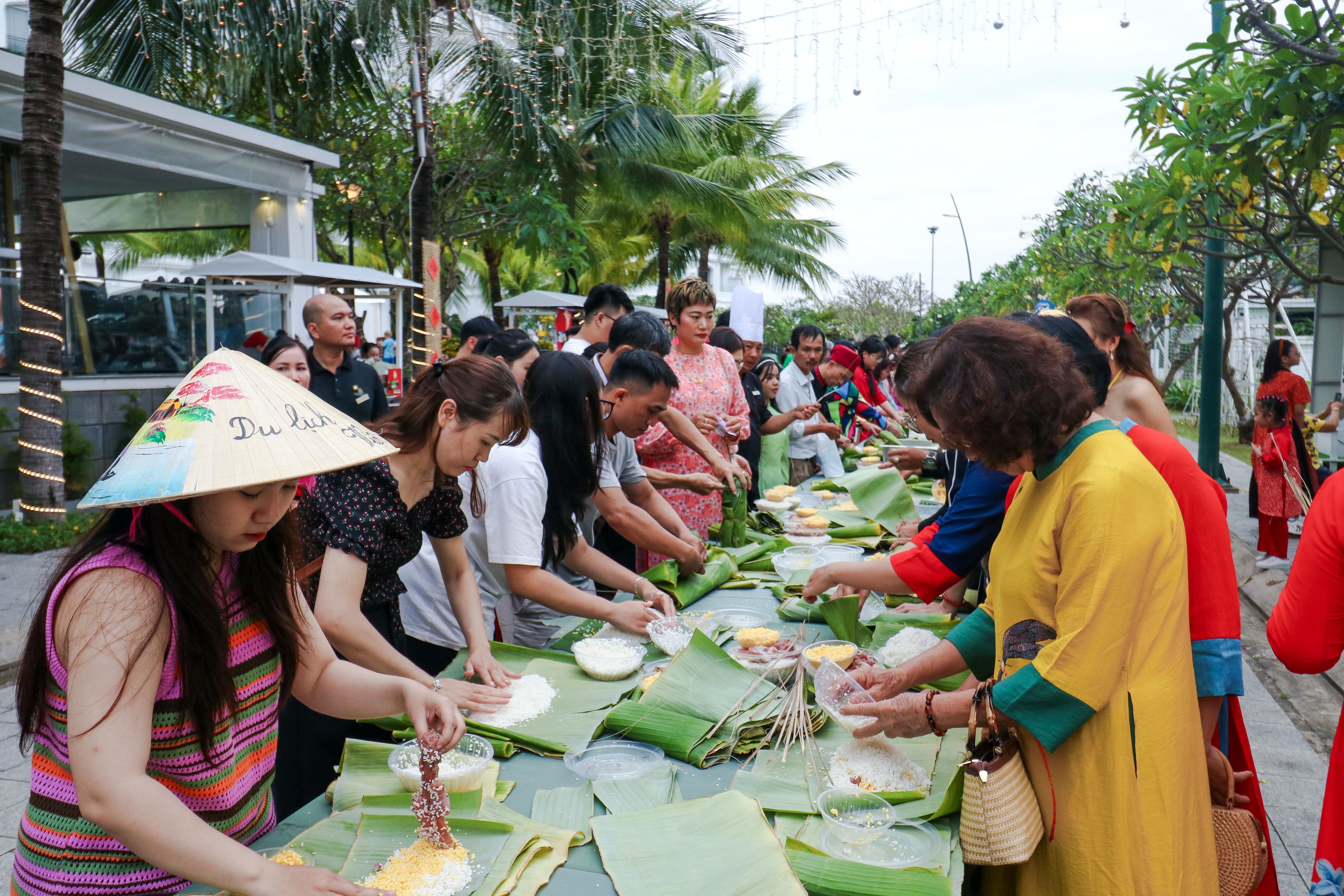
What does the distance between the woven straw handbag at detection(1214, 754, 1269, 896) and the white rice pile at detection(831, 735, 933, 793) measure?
631 mm

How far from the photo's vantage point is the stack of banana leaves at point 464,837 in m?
1.46

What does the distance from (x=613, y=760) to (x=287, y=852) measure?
67cm

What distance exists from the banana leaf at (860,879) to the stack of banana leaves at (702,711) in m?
0.44

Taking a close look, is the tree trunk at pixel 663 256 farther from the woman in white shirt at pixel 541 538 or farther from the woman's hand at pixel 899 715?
the woman's hand at pixel 899 715

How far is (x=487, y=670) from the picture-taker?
2244mm

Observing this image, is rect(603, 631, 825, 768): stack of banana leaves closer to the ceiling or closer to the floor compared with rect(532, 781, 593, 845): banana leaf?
closer to the ceiling

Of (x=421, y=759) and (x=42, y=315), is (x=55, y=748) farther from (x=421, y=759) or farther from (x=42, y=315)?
(x=42, y=315)

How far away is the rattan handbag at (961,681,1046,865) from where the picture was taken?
1.54 metres

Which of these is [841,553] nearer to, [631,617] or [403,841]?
[631,617]

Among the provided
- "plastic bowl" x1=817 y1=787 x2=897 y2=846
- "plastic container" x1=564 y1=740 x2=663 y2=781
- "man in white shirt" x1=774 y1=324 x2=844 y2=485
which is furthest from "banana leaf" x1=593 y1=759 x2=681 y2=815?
"man in white shirt" x1=774 y1=324 x2=844 y2=485

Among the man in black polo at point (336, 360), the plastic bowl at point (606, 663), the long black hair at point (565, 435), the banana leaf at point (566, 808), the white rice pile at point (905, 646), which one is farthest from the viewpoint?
the man in black polo at point (336, 360)

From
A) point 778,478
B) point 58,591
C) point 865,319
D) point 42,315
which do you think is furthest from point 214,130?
point 865,319

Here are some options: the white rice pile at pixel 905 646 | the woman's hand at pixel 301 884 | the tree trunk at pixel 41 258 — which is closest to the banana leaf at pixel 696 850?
the woman's hand at pixel 301 884

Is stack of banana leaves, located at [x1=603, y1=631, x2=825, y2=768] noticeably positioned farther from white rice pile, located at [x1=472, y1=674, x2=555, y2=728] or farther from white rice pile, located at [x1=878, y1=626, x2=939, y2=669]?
white rice pile, located at [x1=878, y1=626, x2=939, y2=669]
